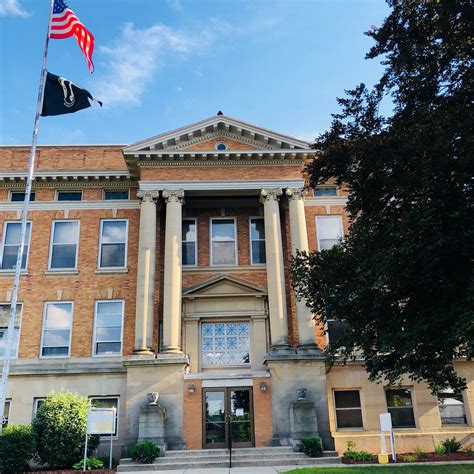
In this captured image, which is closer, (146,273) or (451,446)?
(451,446)

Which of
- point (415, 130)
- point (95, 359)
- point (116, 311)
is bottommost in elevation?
point (95, 359)

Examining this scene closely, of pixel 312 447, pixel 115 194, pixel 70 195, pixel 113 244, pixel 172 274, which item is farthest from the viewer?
pixel 115 194

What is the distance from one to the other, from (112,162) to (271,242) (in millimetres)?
9284

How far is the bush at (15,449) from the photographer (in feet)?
51.7

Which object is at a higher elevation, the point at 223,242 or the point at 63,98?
the point at 63,98

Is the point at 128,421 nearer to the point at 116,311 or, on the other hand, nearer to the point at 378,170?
the point at 116,311

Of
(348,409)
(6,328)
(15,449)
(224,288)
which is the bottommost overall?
(15,449)

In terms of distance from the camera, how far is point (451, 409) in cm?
2197

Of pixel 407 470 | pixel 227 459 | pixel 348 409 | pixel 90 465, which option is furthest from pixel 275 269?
pixel 90 465

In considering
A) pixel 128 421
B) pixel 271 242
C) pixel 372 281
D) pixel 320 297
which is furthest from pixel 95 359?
pixel 372 281

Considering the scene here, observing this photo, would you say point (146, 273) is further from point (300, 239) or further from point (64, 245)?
point (300, 239)

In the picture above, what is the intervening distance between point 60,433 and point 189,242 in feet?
33.8

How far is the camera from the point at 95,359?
22141mm

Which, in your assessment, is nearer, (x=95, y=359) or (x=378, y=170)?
(x=378, y=170)
